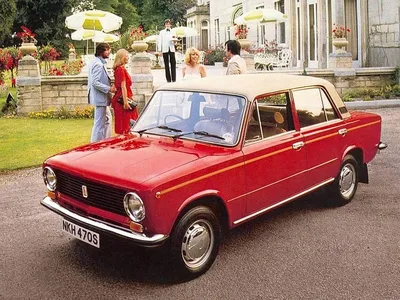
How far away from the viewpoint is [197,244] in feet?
16.5

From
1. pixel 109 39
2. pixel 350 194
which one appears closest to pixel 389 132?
pixel 350 194

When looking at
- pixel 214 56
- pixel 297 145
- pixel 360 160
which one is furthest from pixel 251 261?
pixel 214 56

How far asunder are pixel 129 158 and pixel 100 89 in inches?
182

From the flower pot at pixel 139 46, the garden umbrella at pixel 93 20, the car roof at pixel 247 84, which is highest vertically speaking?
the garden umbrella at pixel 93 20

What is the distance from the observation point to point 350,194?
285 inches

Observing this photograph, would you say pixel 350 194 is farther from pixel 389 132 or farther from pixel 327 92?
pixel 389 132

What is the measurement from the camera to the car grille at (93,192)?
16.0 ft

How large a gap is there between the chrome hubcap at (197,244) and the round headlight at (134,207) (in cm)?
46

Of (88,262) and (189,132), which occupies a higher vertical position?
(189,132)

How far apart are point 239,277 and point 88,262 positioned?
1511 mm

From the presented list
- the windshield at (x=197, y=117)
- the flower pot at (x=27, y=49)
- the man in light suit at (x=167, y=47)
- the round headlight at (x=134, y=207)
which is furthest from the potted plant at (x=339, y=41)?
the round headlight at (x=134, y=207)

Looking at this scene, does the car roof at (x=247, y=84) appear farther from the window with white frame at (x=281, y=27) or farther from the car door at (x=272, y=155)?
the window with white frame at (x=281, y=27)

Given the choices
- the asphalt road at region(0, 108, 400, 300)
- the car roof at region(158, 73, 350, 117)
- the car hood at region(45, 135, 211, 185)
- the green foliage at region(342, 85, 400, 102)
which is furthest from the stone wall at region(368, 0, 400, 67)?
the car hood at region(45, 135, 211, 185)

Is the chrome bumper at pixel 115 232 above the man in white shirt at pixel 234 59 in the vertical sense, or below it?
below
